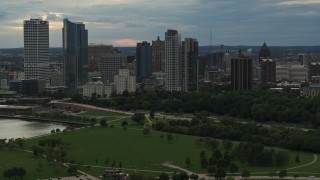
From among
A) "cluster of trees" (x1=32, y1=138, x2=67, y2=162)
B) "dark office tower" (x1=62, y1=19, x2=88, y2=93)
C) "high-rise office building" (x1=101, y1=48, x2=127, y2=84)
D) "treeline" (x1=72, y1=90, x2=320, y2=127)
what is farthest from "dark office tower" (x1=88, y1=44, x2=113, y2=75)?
"cluster of trees" (x1=32, y1=138, x2=67, y2=162)

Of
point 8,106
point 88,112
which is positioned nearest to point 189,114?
point 88,112

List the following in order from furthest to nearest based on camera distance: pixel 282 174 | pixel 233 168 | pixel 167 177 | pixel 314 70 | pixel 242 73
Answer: pixel 314 70 < pixel 242 73 < pixel 233 168 < pixel 282 174 < pixel 167 177

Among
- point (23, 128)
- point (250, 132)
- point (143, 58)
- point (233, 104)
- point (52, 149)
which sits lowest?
point (23, 128)

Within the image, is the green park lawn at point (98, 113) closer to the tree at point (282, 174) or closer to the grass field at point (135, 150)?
the grass field at point (135, 150)

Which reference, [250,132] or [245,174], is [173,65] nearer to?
[250,132]

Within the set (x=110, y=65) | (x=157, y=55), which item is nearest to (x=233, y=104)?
(x=110, y=65)

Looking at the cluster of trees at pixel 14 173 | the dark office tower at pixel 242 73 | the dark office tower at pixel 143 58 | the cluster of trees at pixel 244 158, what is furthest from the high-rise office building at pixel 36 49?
the cluster of trees at pixel 14 173

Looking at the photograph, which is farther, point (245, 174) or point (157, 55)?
point (157, 55)

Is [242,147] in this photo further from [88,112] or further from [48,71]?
[48,71]
